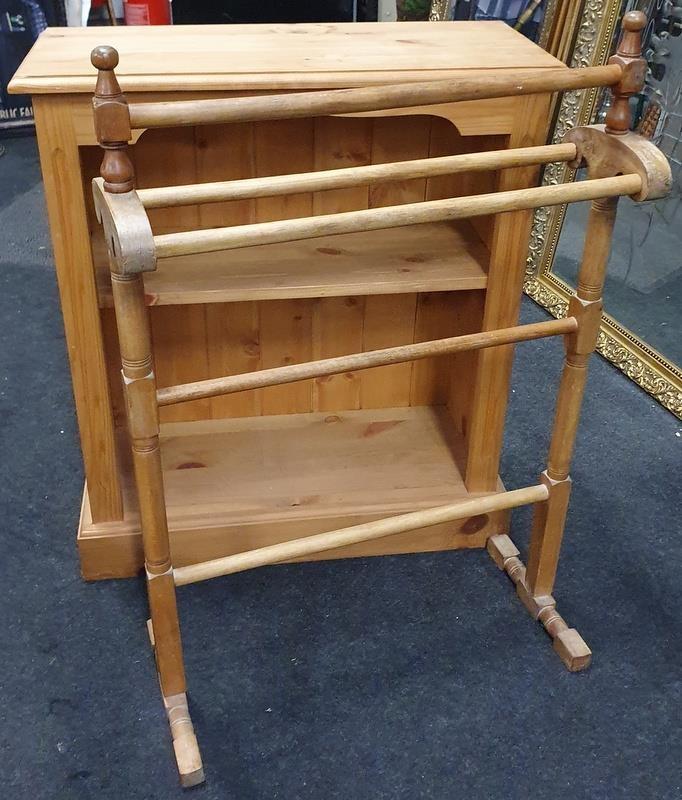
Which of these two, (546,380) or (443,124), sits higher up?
(443,124)

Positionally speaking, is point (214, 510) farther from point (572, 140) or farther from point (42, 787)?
point (572, 140)

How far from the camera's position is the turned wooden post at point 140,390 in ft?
3.25

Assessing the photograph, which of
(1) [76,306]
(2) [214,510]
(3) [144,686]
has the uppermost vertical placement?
(1) [76,306]

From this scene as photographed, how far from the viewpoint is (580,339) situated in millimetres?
1349

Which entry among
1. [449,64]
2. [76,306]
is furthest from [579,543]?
[76,306]

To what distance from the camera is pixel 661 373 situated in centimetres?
218

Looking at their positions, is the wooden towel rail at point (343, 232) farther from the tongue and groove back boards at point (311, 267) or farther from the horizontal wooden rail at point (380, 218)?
the tongue and groove back boards at point (311, 267)

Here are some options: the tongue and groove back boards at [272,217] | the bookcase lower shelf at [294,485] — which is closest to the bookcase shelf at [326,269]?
the tongue and groove back boards at [272,217]

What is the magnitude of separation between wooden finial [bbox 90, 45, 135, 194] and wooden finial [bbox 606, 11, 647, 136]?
0.64 meters

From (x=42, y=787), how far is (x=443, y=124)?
4.07 feet

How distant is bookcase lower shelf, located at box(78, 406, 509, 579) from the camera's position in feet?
5.37

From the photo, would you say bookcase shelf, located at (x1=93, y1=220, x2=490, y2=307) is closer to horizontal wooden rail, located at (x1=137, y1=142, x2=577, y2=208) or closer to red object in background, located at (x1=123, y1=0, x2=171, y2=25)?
horizontal wooden rail, located at (x1=137, y1=142, x2=577, y2=208)

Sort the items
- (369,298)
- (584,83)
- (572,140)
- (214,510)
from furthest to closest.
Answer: (369,298), (214,510), (572,140), (584,83)

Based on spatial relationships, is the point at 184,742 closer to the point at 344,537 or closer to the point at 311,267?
the point at 344,537
